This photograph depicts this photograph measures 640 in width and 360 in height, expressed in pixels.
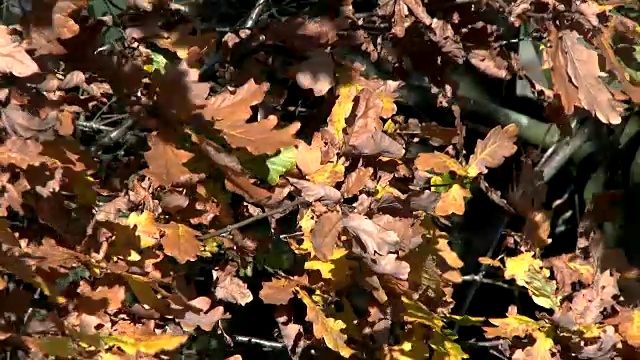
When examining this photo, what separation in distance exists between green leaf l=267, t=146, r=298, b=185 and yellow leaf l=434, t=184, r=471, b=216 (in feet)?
1.03

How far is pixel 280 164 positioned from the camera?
127 cm

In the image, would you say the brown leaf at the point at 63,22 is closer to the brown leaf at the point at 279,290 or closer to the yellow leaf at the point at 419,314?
the brown leaf at the point at 279,290

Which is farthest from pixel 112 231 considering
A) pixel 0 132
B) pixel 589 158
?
pixel 589 158

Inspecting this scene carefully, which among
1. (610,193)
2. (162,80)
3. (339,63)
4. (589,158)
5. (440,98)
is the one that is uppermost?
(162,80)

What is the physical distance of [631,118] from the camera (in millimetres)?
2586

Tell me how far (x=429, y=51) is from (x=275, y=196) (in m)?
0.49

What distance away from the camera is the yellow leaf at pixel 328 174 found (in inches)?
47.3

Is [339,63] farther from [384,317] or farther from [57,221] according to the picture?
[57,221]

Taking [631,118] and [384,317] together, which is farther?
[631,118]

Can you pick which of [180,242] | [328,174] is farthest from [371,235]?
[180,242]

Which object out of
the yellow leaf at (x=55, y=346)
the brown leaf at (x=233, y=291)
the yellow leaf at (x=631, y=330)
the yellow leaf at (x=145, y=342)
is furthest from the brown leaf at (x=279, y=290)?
the yellow leaf at (x=631, y=330)

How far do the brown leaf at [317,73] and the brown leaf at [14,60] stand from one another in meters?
0.55

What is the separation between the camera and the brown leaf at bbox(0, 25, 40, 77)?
919 mm

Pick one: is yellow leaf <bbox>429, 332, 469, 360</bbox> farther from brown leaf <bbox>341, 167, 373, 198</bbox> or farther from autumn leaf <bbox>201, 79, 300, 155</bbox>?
autumn leaf <bbox>201, 79, 300, 155</bbox>
